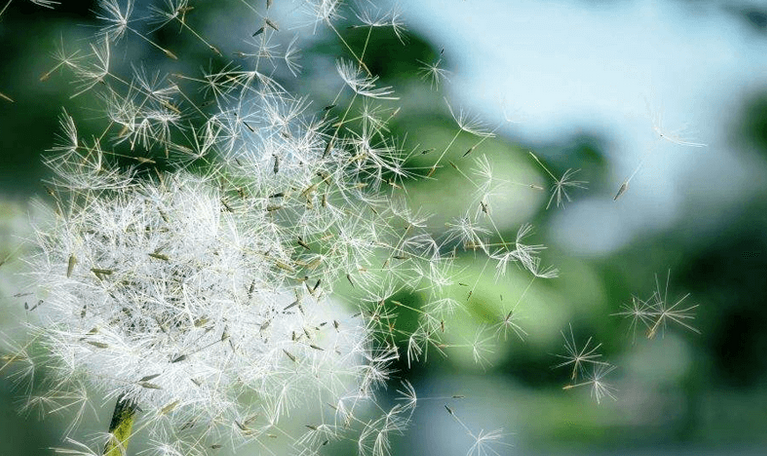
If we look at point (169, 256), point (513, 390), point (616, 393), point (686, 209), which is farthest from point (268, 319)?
point (686, 209)

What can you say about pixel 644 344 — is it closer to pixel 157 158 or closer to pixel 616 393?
pixel 616 393

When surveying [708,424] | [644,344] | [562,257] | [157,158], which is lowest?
[708,424]

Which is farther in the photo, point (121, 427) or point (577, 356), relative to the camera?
point (577, 356)

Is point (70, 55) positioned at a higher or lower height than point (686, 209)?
higher

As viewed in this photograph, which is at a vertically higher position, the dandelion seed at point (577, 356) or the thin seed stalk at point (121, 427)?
the thin seed stalk at point (121, 427)

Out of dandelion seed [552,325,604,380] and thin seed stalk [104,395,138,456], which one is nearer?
thin seed stalk [104,395,138,456]

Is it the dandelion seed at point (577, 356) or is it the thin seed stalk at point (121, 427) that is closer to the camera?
the thin seed stalk at point (121, 427)

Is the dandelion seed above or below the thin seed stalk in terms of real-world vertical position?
below

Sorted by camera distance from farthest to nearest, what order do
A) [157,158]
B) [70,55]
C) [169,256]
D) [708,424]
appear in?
[708,424]
[70,55]
[157,158]
[169,256]
